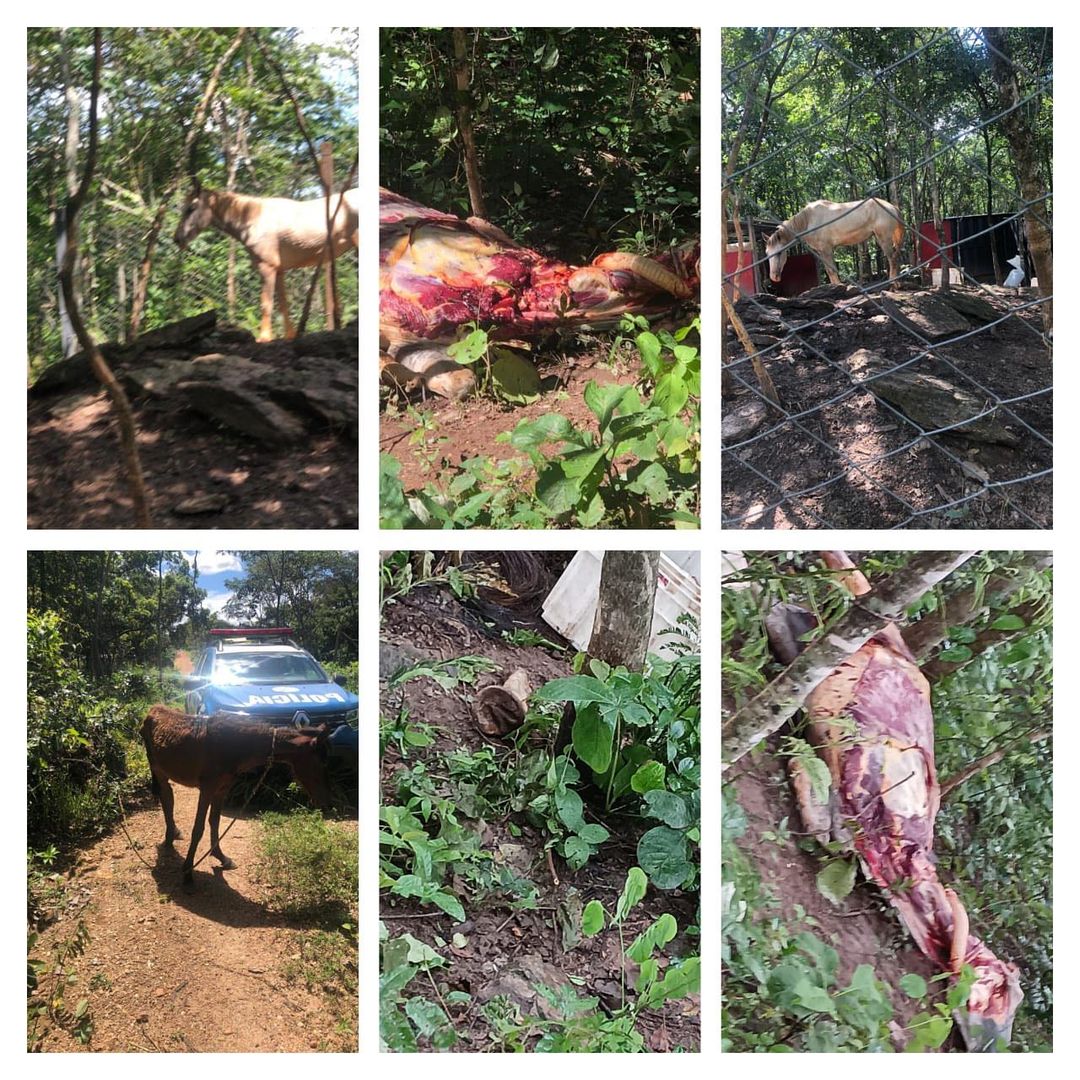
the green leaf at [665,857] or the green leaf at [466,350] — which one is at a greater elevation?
the green leaf at [466,350]

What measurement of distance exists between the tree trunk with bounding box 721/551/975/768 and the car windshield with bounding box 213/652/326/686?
24.0 inches

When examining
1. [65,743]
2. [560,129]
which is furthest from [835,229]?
[65,743]

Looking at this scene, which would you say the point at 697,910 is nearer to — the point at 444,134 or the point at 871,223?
the point at 871,223

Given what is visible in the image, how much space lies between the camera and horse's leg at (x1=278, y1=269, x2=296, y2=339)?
4.48 ft

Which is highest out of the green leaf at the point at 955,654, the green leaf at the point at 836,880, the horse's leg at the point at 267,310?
the horse's leg at the point at 267,310

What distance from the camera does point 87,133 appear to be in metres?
1.35

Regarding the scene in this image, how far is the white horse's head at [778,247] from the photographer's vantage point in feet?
4.56

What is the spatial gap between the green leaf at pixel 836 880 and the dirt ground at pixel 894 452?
49cm

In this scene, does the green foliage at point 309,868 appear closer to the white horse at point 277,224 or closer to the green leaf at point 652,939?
the green leaf at point 652,939

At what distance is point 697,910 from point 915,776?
1.22 ft

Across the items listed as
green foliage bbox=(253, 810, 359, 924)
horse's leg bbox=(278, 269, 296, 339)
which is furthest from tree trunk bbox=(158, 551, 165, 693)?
horse's leg bbox=(278, 269, 296, 339)

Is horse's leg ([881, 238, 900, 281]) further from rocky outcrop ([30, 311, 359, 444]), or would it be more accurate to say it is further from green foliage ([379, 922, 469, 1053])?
green foliage ([379, 922, 469, 1053])

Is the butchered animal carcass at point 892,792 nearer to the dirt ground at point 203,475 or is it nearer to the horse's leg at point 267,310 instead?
the dirt ground at point 203,475

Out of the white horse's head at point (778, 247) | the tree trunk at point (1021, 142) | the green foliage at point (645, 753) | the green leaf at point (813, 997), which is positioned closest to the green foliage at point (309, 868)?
the green foliage at point (645, 753)
